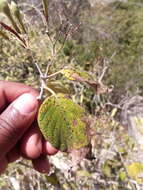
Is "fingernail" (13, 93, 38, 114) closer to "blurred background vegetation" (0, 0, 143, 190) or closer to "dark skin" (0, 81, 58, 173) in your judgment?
"dark skin" (0, 81, 58, 173)

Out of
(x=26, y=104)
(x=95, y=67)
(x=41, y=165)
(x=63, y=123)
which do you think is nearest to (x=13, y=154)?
(x=41, y=165)

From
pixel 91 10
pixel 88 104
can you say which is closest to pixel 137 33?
pixel 91 10

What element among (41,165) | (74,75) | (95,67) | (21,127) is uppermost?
(74,75)

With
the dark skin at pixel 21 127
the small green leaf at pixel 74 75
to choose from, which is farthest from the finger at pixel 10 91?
the small green leaf at pixel 74 75

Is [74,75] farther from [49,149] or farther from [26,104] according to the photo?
[49,149]

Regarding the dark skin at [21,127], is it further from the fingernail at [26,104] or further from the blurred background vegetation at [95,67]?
the blurred background vegetation at [95,67]

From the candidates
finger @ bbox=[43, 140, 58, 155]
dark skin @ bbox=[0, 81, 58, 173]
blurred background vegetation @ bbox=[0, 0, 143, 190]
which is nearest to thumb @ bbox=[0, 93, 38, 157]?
dark skin @ bbox=[0, 81, 58, 173]

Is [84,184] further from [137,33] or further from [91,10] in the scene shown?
[137,33]
